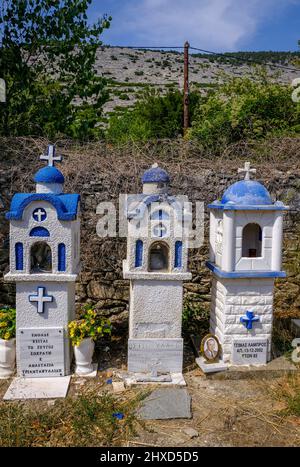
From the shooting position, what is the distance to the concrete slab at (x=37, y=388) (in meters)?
3.90

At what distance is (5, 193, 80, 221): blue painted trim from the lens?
4.16 meters

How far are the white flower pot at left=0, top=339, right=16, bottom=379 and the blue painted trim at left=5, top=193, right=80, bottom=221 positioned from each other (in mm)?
1482

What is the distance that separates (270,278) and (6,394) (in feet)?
10.7

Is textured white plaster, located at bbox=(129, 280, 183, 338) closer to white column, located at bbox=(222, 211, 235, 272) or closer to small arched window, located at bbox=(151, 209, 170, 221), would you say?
white column, located at bbox=(222, 211, 235, 272)

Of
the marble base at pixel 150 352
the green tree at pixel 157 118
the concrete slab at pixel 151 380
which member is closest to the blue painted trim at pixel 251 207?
the marble base at pixel 150 352

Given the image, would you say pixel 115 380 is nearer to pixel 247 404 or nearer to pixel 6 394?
pixel 6 394

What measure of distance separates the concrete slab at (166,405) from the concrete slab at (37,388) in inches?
36.3

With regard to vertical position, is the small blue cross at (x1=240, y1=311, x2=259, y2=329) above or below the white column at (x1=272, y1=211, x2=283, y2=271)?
below

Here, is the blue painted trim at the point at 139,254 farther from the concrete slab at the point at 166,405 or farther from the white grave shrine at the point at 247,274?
the concrete slab at the point at 166,405

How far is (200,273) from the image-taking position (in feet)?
20.5

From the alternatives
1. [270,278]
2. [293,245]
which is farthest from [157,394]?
[293,245]

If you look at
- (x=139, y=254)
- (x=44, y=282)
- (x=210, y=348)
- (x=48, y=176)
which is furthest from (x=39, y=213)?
(x=210, y=348)

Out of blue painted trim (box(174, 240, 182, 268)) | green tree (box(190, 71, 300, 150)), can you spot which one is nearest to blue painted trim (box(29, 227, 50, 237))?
blue painted trim (box(174, 240, 182, 268))

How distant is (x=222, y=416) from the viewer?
3631mm
